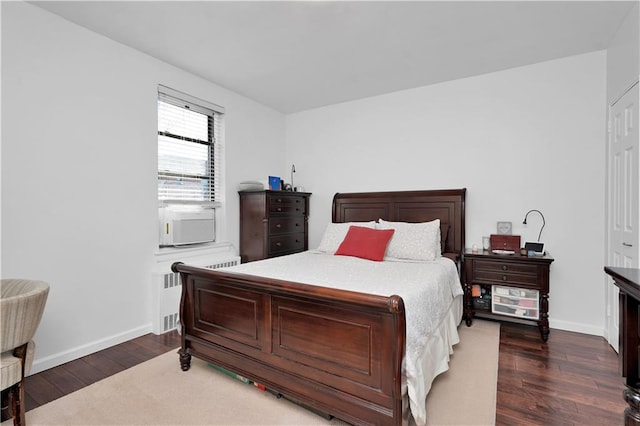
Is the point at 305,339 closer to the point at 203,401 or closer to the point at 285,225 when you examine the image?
the point at 203,401

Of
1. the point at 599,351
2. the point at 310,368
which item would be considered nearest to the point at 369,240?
the point at 310,368

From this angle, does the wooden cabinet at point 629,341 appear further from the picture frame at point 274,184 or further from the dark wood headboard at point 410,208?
the picture frame at point 274,184

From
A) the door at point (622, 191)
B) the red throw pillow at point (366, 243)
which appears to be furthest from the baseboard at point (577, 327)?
the red throw pillow at point (366, 243)

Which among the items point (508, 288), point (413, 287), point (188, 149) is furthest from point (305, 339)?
point (188, 149)

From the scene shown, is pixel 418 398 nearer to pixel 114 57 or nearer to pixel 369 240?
pixel 369 240

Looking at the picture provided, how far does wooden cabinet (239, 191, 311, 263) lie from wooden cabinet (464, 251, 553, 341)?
2225 mm

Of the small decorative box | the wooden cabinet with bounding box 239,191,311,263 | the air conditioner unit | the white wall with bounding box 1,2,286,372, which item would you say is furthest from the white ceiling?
the small decorative box

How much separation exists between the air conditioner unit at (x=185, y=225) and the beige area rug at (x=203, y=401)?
4.44 feet

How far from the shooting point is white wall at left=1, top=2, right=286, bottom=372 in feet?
7.70

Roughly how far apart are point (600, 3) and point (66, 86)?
13.7 ft

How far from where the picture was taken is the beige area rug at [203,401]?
1850 millimetres

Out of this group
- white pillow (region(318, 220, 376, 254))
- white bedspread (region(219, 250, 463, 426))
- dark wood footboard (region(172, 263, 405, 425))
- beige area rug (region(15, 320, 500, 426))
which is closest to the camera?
dark wood footboard (region(172, 263, 405, 425))

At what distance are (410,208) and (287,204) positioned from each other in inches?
63.5

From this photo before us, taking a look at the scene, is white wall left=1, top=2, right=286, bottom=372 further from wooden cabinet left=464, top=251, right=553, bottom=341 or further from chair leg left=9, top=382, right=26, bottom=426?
wooden cabinet left=464, top=251, right=553, bottom=341
